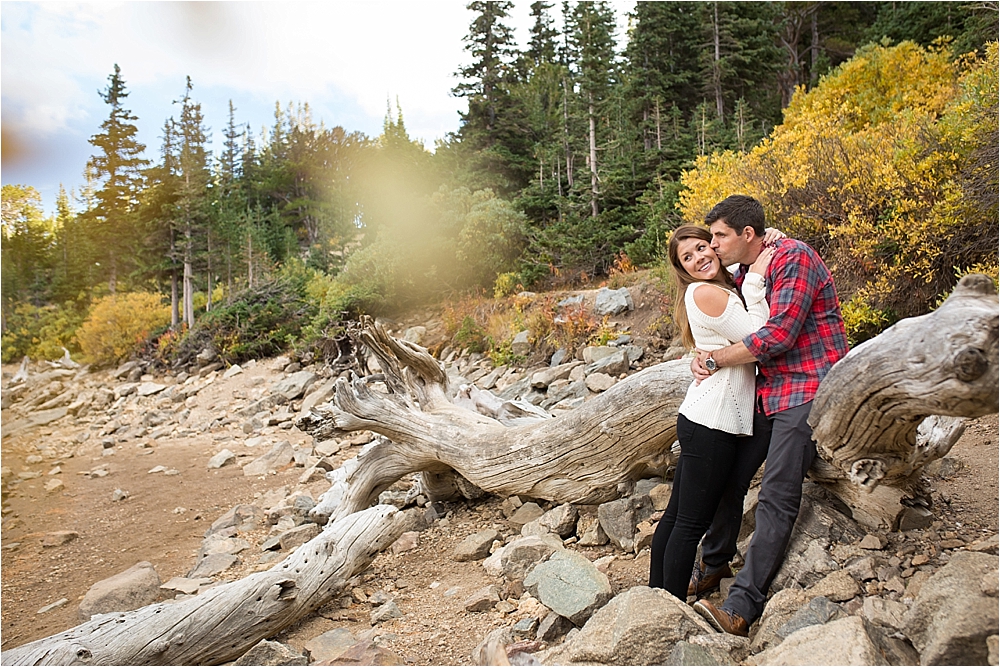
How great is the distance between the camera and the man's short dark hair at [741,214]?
8.59ft

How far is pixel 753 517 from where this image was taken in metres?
3.15

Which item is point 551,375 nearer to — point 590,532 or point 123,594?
point 590,532

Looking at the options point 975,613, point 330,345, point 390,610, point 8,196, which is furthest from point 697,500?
point 8,196

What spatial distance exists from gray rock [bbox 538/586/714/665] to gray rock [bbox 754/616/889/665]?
320 millimetres

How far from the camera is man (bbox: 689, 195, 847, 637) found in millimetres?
2447

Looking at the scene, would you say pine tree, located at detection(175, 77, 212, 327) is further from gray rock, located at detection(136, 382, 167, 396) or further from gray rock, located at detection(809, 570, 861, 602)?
gray rock, located at detection(809, 570, 861, 602)

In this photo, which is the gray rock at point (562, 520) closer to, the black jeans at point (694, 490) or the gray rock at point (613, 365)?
the black jeans at point (694, 490)

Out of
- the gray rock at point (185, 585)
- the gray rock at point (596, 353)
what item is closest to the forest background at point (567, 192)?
the gray rock at point (596, 353)

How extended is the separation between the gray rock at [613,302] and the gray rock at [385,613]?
6.19 metres

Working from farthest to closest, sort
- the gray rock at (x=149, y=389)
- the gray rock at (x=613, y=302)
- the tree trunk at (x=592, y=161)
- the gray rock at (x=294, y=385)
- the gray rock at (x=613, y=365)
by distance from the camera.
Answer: the tree trunk at (x=592, y=161)
the gray rock at (x=149, y=389)
the gray rock at (x=294, y=385)
the gray rock at (x=613, y=302)
the gray rock at (x=613, y=365)

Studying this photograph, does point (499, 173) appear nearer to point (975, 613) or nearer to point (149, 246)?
point (149, 246)

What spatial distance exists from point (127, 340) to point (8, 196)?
7284 millimetres

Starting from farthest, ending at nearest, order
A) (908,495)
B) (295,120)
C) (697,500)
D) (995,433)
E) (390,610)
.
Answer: (295,120) < (995,433) < (390,610) < (908,495) < (697,500)

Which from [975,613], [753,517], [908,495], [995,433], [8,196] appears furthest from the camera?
[8,196]
